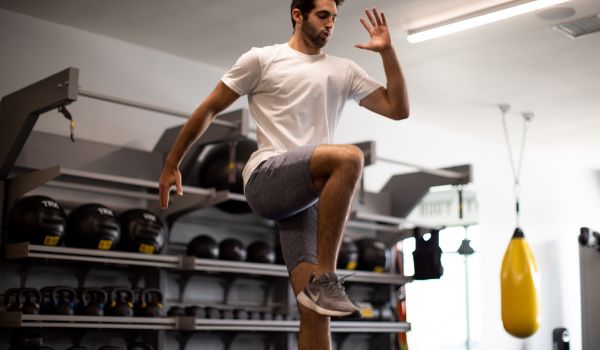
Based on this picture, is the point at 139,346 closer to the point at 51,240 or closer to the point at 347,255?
the point at 51,240

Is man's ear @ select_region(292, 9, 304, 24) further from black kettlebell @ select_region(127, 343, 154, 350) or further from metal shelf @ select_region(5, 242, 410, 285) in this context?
black kettlebell @ select_region(127, 343, 154, 350)

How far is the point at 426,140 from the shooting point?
8.30 m

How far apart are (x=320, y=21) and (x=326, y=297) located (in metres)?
0.87

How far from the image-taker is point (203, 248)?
545 cm

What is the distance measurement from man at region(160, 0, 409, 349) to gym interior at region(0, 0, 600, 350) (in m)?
2.21

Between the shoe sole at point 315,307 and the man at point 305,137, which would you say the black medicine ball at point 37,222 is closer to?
the man at point 305,137

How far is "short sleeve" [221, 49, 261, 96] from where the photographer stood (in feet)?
8.28

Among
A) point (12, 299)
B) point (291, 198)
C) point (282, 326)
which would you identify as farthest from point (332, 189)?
point (282, 326)

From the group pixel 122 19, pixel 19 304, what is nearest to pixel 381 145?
pixel 122 19

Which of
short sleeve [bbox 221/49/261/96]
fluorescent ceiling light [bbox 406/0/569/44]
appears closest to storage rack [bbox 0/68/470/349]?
fluorescent ceiling light [bbox 406/0/569/44]

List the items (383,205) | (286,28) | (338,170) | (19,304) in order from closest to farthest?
(338,170), (19,304), (286,28), (383,205)

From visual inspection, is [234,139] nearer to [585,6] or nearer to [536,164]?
[585,6]

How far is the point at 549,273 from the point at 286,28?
212 inches

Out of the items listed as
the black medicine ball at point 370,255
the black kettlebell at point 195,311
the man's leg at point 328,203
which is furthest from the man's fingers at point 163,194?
the black medicine ball at point 370,255
